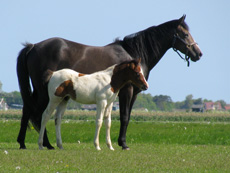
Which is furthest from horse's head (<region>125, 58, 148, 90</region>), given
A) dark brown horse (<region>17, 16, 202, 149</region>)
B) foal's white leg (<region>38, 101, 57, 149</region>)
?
foal's white leg (<region>38, 101, 57, 149</region>)

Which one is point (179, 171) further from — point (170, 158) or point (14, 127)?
point (14, 127)

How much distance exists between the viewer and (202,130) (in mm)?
19031

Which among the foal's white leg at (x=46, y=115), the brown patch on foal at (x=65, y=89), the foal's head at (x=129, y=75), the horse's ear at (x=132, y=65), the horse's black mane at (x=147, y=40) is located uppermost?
the horse's black mane at (x=147, y=40)

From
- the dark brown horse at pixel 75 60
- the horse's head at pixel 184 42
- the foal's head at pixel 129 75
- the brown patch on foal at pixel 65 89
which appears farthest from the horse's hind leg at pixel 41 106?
the horse's head at pixel 184 42

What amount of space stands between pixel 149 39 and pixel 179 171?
17.2 feet

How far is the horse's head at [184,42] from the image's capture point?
12.4 meters

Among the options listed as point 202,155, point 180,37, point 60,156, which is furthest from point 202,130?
point 60,156

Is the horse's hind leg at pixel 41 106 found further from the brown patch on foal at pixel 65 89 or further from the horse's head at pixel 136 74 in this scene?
the horse's head at pixel 136 74

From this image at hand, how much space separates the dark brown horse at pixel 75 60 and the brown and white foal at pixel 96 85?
1.99 ft

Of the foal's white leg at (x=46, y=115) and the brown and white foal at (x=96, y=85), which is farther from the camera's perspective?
the foal's white leg at (x=46, y=115)

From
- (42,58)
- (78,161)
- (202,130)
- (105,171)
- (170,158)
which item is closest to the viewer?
(105,171)

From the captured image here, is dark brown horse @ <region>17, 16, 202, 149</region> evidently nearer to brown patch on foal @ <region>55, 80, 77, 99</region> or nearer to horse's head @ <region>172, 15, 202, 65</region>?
horse's head @ <region>172, 15, 202, 65</region>

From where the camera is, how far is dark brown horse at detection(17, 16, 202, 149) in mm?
11281

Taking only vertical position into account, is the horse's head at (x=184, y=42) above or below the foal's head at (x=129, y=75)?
above
